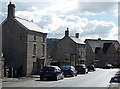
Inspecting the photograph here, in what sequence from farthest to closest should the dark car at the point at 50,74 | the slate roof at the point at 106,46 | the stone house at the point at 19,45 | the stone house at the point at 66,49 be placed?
1. the slate roof at the point at 106,46
2. the stone house at the point at 66,49
3. the stone house at the point at 19,45
4. the dark car at the point at 50,74

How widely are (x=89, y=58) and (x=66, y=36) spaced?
29.4 metres

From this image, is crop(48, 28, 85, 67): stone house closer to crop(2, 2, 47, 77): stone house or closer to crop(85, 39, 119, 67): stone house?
crop(85, 39, 119, 67): stone house

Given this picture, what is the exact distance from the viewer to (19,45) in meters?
40.0

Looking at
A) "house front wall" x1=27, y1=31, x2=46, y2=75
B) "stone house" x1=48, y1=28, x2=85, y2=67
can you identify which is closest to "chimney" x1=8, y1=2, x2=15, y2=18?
"house front wall" x1=27, y1=31, x2=46, y2=75

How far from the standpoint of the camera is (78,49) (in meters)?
73.6

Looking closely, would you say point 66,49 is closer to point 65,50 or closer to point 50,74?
point 65,50

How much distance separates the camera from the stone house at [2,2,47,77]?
39.1 m

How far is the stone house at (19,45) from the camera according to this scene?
39094 mm

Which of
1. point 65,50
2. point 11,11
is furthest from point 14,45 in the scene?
point 65,50

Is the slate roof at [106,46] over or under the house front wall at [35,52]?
over

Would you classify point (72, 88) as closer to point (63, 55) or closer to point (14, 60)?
point (14, 60)

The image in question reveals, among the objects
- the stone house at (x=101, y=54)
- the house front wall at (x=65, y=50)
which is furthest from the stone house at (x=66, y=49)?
the stone house at (x=101, y=54)

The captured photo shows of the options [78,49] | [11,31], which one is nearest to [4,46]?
[11,31]

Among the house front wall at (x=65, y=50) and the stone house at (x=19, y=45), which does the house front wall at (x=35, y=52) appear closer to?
the stone house at (x=19, y=45)
